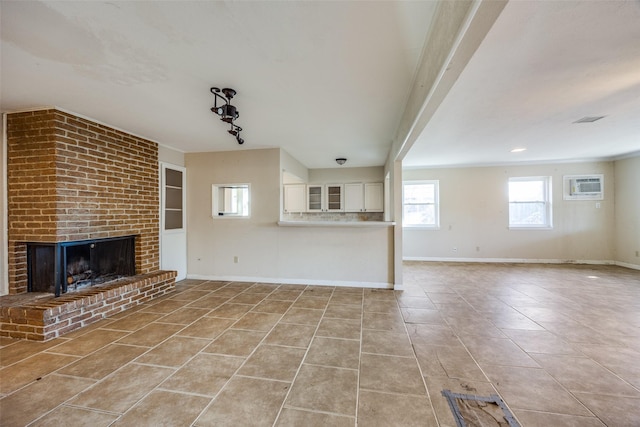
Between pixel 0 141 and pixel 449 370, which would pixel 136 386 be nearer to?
pixel 449 370

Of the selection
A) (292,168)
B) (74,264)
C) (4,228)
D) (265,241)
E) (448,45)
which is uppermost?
(292,168)

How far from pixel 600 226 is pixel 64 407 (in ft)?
29.8

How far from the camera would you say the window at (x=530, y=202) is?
19.2ft

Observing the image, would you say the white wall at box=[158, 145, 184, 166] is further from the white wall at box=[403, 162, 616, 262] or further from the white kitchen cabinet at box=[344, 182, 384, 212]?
the white wall at box=[403, 162, 616, 262]

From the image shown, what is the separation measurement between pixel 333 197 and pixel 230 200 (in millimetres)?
2558

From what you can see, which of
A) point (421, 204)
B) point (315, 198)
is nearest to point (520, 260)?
point (421, 204)

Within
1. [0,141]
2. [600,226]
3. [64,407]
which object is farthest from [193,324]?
[600,226]

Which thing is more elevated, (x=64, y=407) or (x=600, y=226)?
(x=600, y=226)

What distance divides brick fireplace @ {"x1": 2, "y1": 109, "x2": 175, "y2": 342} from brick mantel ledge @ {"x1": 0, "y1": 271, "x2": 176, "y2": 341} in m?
0.17

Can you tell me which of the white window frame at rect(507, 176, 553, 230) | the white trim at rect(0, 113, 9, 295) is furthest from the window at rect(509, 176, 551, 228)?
the white trim at rect(0, 113, 9, 295)

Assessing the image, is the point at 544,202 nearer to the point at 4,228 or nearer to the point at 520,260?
the point at 520,260

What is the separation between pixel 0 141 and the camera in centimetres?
279

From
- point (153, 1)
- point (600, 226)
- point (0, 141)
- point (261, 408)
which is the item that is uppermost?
point (153, 1)

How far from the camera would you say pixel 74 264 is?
305 centimetres
